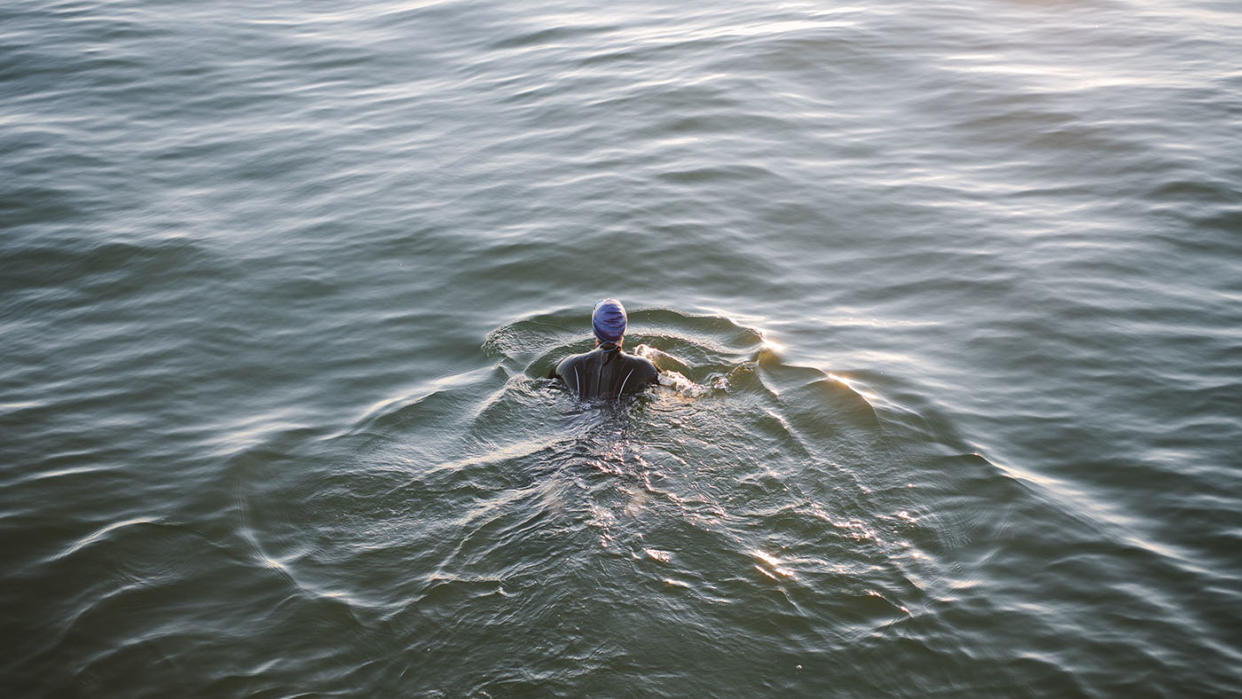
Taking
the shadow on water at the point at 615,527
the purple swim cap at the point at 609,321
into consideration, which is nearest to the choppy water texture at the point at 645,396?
the shadow on water at the point at 615,527

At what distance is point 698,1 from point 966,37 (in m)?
6.32

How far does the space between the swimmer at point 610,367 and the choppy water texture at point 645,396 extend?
0.89 feet

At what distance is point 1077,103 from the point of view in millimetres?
14617

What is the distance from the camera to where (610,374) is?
323 inches

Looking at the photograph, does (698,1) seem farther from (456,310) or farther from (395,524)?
(395,524)

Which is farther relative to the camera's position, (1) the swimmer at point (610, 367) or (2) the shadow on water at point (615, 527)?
(1) the swimmer at point (610, 367)

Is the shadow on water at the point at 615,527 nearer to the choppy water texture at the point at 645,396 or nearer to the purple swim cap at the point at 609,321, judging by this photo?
the choppy water texture at the point at 645,396

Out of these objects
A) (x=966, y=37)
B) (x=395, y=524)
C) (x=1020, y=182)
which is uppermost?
(x=966, y=37)

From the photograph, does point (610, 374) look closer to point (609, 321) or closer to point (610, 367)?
point (610, 367)

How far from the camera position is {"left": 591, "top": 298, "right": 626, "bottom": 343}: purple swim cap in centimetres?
820

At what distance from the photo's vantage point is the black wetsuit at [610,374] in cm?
820

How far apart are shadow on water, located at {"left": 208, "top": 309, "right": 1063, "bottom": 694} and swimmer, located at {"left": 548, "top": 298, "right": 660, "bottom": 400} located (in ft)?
0.68

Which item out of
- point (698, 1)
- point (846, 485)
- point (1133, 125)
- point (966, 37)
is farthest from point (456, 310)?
point (698, 1)

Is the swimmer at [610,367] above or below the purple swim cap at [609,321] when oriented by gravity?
below
